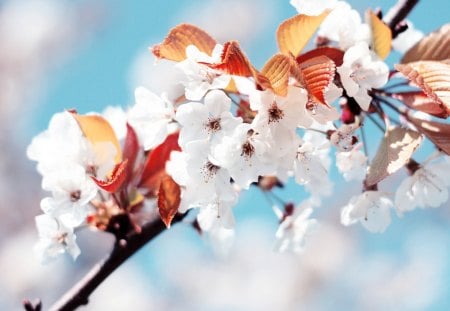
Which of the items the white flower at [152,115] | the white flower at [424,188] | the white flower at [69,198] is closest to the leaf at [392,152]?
the white flower at [424,188]

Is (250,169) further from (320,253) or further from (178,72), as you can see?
(320,253)

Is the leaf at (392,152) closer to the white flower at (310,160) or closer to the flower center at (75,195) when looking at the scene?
the white flower at (310,160)

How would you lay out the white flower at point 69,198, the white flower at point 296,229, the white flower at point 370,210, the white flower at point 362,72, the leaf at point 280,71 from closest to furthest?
the leaf at point 280,71, the white flower at point 362,72, the white flower at point 69,198, the white flower at point 370,210, the white flower at point 296,229

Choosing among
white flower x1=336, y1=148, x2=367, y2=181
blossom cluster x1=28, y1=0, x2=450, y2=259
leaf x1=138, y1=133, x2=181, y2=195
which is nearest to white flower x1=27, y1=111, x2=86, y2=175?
blossom cluster x1=28, y1=0, x2=450, y2=259

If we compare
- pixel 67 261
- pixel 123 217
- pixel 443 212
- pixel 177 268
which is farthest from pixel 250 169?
pixel 177 268

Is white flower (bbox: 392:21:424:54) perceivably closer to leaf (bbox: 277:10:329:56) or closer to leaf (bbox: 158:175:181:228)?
leaf (bbox: 277:10:329:56)

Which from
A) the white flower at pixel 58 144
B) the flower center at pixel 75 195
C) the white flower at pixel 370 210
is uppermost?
the white flower at pixel 58 144

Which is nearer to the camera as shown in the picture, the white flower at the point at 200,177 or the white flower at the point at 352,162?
the white flower at the point at 200,177

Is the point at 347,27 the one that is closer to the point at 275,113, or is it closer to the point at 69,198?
the point at 275,113
